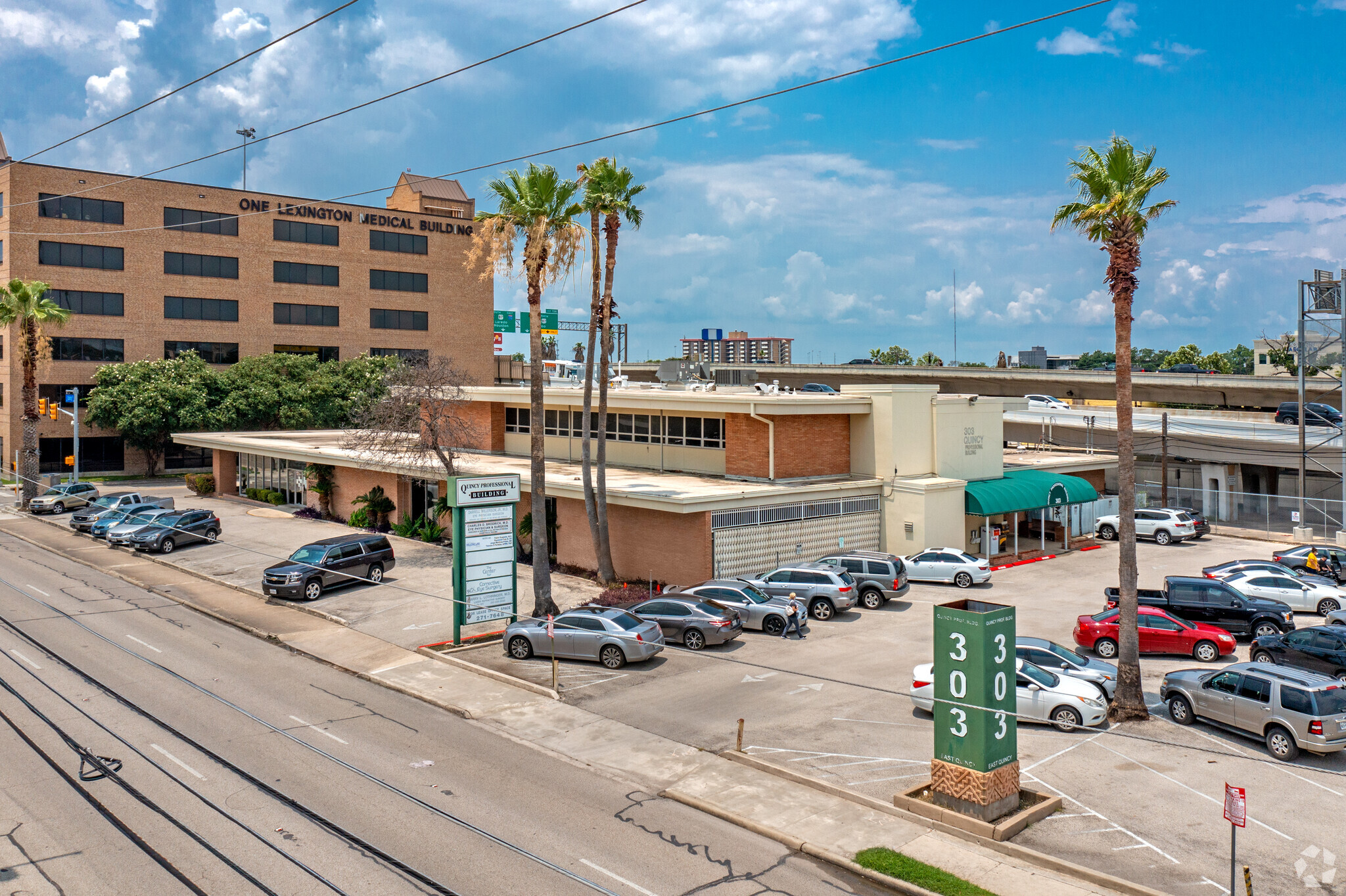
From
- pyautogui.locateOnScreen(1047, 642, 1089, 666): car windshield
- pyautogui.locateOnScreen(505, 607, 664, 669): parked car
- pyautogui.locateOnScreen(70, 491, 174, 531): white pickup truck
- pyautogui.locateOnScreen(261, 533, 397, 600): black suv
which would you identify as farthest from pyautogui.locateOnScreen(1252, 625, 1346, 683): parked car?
pyautogui.locateOnScreen(70, 491, 174, 531): white pickup truck

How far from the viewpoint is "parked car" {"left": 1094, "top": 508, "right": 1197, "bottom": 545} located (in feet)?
145

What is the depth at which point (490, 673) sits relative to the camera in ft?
77.5

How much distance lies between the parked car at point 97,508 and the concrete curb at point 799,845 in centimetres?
4205

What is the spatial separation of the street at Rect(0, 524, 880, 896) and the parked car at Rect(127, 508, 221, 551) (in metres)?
19.0

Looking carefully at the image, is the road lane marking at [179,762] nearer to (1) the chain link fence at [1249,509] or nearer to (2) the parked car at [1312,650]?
(2) the parked car at [1312,650]

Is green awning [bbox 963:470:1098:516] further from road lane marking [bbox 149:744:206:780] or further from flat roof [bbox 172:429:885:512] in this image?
road lane marking [bbox 149:744:206:780]

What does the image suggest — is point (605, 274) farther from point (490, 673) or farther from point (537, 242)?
point (490, 673)

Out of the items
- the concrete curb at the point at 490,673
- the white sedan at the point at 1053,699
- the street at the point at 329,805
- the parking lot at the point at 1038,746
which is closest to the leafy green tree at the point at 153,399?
the street at the point at 329,805

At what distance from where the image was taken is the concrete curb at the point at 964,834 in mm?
12406

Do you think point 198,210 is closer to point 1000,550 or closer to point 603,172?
point 603,172

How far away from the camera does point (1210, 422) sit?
6781 cm

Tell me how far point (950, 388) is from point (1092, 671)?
9204 centimetres

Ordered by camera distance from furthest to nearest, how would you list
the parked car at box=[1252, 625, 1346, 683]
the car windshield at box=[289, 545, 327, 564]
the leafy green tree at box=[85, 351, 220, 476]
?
the leafy green tree at box=[85, 351, 220, 476]
the car windshield at box=[289, 545, 327, 564]
the parked car at box=[1252, 625, 1346, 683]

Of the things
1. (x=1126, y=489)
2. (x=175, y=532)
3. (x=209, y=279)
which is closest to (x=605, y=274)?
(x=1126, y=489)
